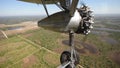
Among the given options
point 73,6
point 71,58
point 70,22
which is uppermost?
point 73,6

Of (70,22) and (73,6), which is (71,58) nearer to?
(70,22)

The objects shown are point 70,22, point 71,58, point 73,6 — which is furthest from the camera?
point 71,58

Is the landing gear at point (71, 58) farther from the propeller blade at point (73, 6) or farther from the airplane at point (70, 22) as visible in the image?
the propeller blade at point (73, 6)

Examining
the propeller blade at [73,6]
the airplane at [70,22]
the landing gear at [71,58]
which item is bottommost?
the landing gear at [71,58]

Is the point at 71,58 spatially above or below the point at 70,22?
below

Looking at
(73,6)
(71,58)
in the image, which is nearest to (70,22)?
(73,6)

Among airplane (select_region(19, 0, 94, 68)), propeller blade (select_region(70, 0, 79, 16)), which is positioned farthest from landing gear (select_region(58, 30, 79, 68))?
propeller blade (select_region(70, 0, 79, 16))

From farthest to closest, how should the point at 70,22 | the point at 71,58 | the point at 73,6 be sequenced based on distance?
the point at 71,58 → the point at 70,22 → the point at 73,6

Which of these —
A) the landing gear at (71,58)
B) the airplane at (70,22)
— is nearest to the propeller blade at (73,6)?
the airplane at (70,22)

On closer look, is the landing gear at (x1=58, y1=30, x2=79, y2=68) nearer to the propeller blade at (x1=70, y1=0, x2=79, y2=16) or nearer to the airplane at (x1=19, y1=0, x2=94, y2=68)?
the airplane at (x1=19, y1=0, x2=94, y2=68)

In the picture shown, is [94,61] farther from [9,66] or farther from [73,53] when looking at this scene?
[73,53]

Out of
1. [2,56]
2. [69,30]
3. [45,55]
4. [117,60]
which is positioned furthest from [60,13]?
[2,56]
